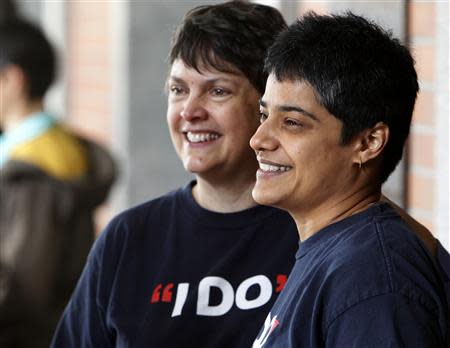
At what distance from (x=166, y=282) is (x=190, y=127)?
0.35 metres

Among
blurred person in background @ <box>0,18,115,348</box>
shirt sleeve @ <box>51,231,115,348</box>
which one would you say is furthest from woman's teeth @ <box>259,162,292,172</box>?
blurred person in background @ <box>0,18,115,348</box>

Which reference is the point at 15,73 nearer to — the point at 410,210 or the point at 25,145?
the point at 25,145

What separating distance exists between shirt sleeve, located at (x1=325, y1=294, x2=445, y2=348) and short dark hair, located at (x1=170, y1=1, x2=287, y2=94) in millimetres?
857

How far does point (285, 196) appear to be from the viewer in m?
1.82

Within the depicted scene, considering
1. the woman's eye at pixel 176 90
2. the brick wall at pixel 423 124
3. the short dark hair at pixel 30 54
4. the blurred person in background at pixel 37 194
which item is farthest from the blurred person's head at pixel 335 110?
the short dark hair at pixel 30 54

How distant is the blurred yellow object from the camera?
4.00m

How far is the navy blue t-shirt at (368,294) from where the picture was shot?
153 centimetres

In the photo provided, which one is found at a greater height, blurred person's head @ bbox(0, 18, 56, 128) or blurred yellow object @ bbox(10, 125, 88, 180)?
blurred person's head @ bbox(0, 18, 56, 128)

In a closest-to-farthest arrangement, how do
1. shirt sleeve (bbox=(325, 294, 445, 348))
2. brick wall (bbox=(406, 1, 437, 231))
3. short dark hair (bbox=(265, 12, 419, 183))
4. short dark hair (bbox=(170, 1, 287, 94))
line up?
shirt sleeve (bbox=(325, 294, 445, 348)) → short dark hair (bbox=(265, 12, 419, 183)) → short dark hair (bbox=(170, 1, 287, 94)) → brick wall (bbox=(406, 1, 437, 231))

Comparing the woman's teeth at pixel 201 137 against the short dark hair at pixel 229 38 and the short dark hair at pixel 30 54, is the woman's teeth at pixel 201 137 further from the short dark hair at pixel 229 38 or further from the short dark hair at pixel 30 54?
the short dark hair at pixel 30 54

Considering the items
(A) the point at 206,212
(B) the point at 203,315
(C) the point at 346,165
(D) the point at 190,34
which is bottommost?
(B) the point at 203,315

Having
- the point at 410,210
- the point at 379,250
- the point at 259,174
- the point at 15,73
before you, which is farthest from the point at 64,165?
the point at 379,250

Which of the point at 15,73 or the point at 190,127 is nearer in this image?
the point at 190,127

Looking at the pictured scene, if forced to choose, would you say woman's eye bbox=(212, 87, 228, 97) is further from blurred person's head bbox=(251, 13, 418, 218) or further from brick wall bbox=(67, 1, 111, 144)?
brick wall bbox=(67, 1, 111, 144)
